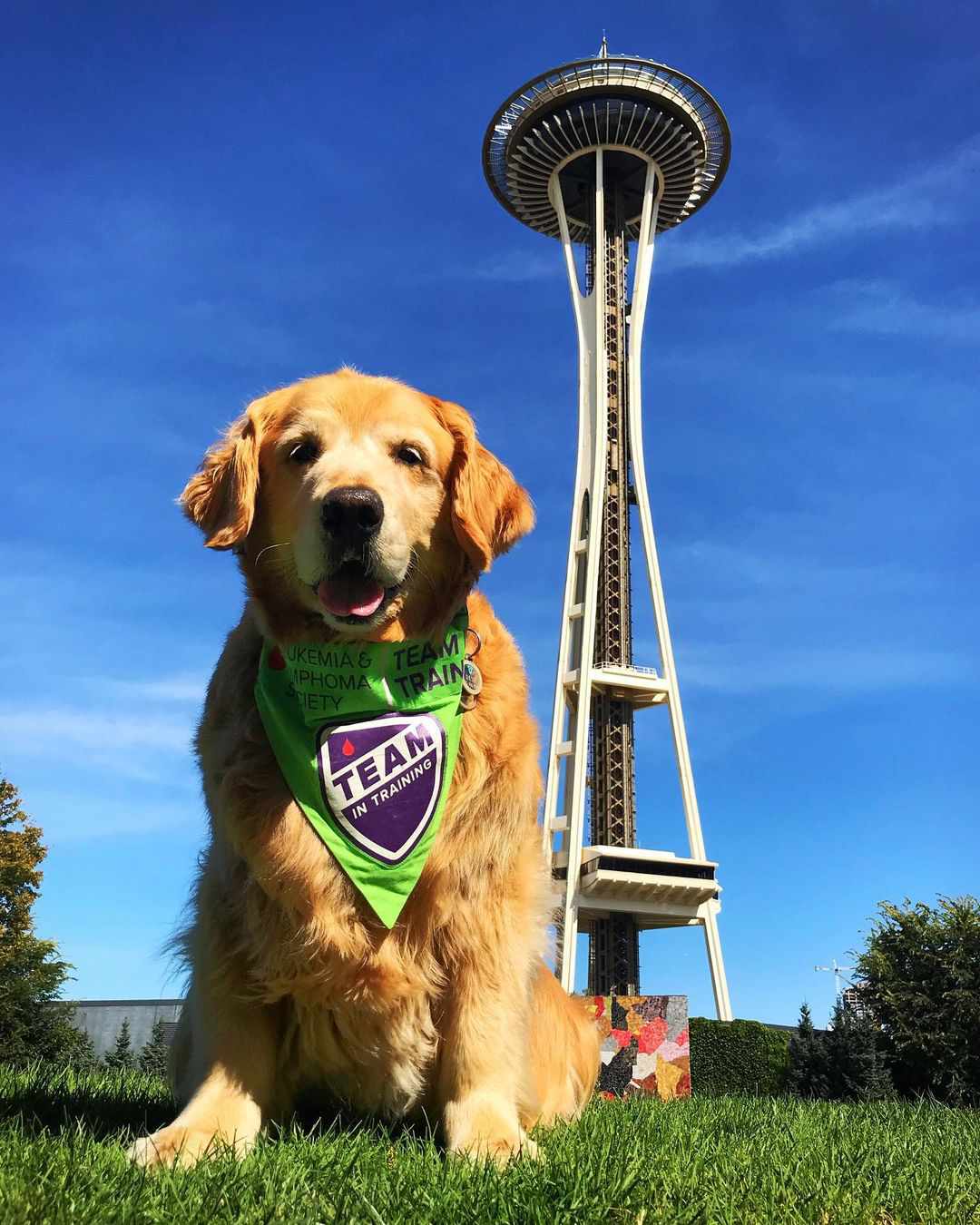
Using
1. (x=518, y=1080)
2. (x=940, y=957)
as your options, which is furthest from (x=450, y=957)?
(x=940, y=957)

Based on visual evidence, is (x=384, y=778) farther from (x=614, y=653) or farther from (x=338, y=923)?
(x=614, y=653)

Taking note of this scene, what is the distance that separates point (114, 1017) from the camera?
21656 mm

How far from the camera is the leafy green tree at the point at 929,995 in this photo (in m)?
12.7

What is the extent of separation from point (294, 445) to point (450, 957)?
143 centimetres

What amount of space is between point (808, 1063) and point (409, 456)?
41.2 feet

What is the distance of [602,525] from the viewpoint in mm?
49500

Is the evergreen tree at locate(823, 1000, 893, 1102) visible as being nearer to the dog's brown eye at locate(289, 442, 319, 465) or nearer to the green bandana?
the green bandana

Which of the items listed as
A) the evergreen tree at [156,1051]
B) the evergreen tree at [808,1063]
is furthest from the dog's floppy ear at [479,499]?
the evergreen tree at [808,1063]

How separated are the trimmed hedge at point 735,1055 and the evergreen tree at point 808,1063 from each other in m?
4.42

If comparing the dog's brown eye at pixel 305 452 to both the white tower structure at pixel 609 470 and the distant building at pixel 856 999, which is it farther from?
the white tower structure at pixel 609 470

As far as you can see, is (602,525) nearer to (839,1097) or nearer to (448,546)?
(839,1097)

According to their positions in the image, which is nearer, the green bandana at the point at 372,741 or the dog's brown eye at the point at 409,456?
the green bandana at the point at 372,741

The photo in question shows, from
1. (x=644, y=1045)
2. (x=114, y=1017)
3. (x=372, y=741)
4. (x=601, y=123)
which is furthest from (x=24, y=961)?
(x=601, y=123)

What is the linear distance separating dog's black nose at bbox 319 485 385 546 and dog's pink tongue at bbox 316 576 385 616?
0.12m
